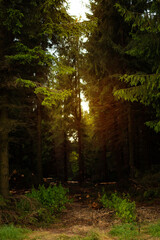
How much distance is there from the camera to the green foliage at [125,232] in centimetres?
555

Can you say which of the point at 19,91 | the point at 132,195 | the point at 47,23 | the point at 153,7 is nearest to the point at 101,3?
the point at 153,7

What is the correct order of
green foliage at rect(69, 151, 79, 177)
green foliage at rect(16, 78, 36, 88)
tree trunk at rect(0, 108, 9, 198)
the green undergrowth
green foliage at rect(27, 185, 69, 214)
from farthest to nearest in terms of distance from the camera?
1. green foliage at rect(69, 151, 79, 177)
2. green foliage at rect(27, 185, 69, 214)
3. tree trunk at rect(0, 108, 9, 198)
4. green foliage at rect(16, 78, 36, 88)
5. the green undergrowth

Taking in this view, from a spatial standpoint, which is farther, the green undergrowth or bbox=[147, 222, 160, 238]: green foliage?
the green undergrowth

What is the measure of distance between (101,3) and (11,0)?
8299mm

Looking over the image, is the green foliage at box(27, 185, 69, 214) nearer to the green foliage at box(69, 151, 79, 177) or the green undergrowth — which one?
the green undergrowth

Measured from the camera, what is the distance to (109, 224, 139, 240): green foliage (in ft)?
18.2

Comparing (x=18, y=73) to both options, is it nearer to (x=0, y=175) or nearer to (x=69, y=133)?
(x=0, y=175)

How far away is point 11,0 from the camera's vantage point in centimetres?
789

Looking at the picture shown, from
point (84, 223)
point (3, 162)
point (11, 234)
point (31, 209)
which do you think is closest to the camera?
point (11, 234)

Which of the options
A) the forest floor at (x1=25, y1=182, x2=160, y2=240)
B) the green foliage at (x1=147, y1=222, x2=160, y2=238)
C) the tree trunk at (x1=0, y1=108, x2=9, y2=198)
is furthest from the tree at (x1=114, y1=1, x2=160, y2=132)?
the tree trunk at (x1=0, y1=108, x2=9, y2=198)

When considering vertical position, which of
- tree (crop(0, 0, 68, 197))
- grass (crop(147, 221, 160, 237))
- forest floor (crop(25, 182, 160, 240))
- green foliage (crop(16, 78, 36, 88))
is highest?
tree (crop(0, 0, 68, 197))

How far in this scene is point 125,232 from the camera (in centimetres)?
579

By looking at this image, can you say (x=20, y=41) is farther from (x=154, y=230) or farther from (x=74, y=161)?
(x=74, y=161)

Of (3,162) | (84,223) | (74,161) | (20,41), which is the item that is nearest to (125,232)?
(84,223)
